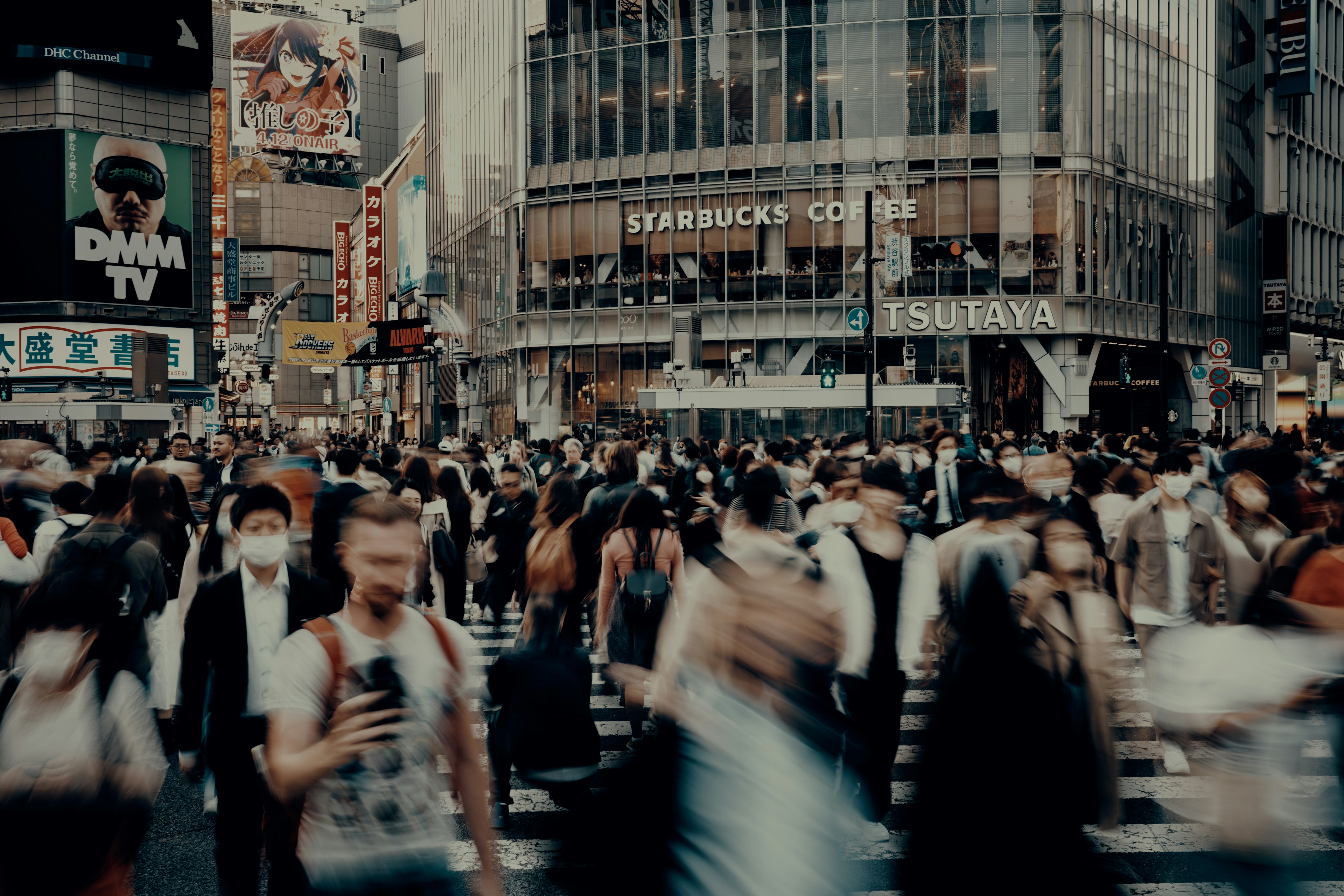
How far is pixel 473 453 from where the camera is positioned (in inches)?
555

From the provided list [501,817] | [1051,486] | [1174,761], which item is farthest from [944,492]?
[501,817]

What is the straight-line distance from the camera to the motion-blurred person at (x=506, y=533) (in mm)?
9930

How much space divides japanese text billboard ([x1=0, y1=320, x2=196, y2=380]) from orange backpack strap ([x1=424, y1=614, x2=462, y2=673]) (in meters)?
45.9

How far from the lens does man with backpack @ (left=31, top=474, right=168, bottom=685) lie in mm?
3533

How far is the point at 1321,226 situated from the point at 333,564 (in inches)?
2577

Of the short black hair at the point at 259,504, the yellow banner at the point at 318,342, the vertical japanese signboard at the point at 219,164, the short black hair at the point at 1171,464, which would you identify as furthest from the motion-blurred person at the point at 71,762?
the vertical japanese signboard at the point at 219,164

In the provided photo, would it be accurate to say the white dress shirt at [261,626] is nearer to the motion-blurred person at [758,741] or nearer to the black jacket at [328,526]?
the motion-blurred person at [758,741]

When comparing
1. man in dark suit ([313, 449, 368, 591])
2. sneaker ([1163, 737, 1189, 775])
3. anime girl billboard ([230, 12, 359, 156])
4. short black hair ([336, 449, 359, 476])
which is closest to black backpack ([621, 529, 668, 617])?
man in dark suit ([313, 449, 368, 591])

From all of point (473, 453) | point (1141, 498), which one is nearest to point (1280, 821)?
point (1141, 498)

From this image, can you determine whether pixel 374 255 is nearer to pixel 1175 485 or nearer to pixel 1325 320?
pixel 1325 320

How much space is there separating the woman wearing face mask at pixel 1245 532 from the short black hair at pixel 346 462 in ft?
23.0

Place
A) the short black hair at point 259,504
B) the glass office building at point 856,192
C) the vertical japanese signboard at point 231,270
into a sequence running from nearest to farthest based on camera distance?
the short black hair at point 259,504 → the glass office building at point 856,192 → the vertical japanese signboard at point 231,270

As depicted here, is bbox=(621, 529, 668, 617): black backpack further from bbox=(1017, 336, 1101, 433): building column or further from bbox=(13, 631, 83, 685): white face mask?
bbox=(1017, 336, 1101, 433): building column

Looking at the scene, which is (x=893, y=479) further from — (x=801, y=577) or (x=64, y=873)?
(x=64, y=873)
